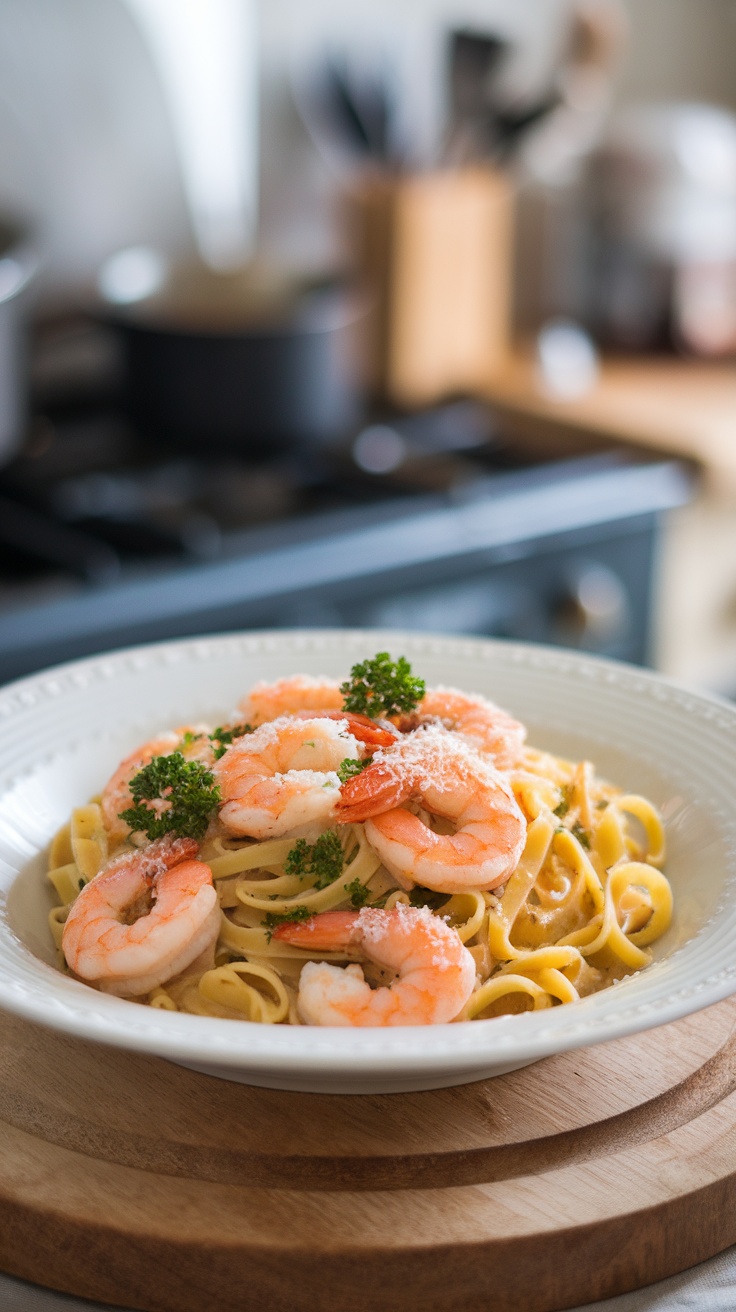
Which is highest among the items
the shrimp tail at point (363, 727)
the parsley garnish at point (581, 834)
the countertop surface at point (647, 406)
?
the countertop surface at point (647, 406)

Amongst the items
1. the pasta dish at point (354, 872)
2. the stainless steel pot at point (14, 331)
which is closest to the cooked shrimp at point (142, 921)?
the pasta dish at point (354, 872)

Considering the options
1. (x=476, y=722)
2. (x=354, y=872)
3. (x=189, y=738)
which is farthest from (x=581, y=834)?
(x=189, y=738)

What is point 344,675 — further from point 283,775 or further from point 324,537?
point 324,537

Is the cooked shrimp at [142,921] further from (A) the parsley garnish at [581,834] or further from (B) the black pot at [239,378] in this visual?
Answer: (B) the black pot at [239,378]

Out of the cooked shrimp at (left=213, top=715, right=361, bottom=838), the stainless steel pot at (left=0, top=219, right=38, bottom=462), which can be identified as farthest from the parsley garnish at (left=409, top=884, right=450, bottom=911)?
the stainless steel pot at (left=0, top=219, right=38, bottom=462)

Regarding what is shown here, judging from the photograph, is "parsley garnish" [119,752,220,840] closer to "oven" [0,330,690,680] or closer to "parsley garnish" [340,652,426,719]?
"parsley garnish" [340,652,426,719]

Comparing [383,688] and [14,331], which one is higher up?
[14,331]

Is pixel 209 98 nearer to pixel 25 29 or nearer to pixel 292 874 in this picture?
pixel 25 29
